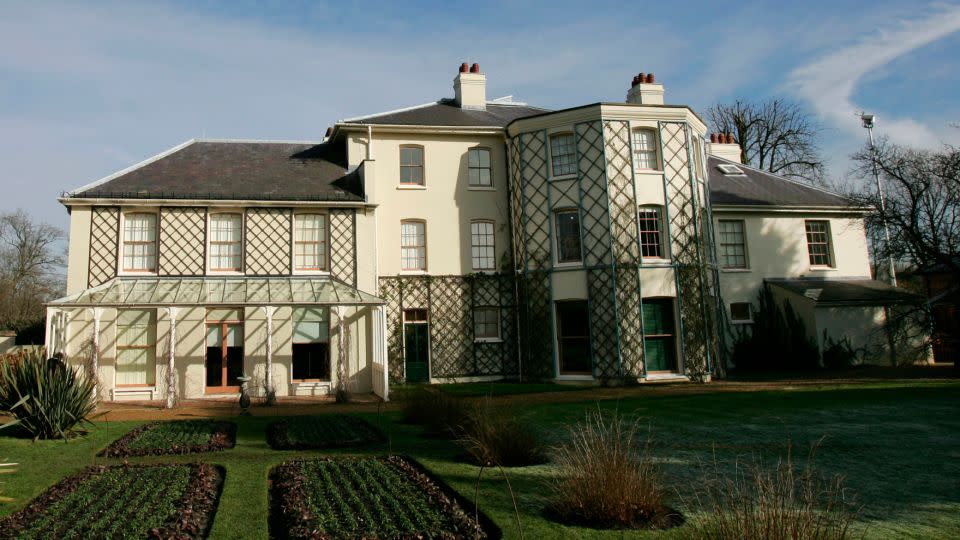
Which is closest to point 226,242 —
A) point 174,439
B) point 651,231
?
point 174,439

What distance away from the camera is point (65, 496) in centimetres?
691

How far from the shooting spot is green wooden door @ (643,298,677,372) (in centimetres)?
1894

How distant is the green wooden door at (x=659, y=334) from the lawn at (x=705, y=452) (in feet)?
Answer: 14.0

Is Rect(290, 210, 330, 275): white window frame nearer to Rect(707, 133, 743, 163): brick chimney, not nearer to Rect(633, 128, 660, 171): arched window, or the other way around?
Rect(633, 128, 660, 171): arched window

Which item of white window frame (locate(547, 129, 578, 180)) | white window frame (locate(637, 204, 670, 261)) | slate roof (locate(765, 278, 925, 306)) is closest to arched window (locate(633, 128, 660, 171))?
white window frame (locate(637, 204, 670, 261))

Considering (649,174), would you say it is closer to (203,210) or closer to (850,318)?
(850,318)

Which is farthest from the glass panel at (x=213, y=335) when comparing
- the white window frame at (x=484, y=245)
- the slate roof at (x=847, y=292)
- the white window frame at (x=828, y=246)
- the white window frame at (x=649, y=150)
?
the white window frame at (x=828, y=246)

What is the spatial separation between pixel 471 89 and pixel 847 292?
49.4 ft

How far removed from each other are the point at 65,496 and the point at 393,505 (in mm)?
3638

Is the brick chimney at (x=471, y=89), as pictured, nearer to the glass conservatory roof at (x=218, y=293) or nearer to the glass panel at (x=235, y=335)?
the glass conservatory roof at (x=218, y=293)

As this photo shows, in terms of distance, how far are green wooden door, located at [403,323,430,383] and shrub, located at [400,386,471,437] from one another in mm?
7659

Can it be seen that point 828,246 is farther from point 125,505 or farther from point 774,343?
point 125,505

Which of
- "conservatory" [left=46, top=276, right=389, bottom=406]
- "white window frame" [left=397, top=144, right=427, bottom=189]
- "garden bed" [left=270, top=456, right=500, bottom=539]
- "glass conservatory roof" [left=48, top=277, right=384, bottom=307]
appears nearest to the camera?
"garden bed" [left=270, top=456, right=500, bottom=539]

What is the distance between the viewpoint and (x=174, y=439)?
33.8 ft
